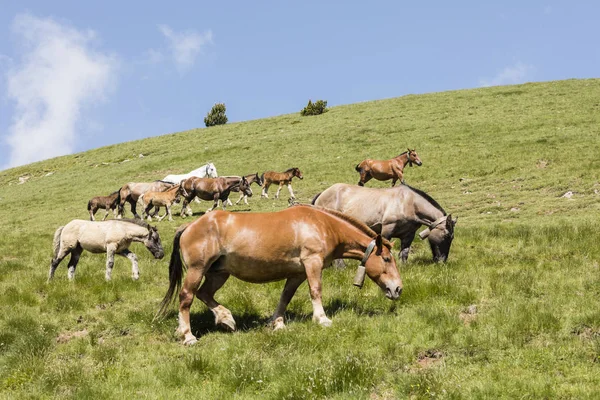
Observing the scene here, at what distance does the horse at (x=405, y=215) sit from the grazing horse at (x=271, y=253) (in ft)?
12.6

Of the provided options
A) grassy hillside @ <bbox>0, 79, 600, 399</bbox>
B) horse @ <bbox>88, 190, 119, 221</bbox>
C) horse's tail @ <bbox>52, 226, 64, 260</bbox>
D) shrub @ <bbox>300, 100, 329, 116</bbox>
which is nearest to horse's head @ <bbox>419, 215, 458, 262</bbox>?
grassy hillside @ <bbox>0, 79, 600, 399</bbox>

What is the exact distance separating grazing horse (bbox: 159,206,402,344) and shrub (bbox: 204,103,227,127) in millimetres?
77095

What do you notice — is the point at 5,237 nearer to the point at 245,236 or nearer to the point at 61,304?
the point at 61,304

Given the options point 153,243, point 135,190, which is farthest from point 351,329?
point 135,190

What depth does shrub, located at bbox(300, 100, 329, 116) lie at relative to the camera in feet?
212

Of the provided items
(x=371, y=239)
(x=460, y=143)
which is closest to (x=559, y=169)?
(x=460, y=143)

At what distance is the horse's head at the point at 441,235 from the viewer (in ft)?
40.9

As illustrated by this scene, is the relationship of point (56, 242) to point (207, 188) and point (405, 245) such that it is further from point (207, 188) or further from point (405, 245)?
point (207, 188)

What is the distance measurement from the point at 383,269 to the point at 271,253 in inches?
75.6

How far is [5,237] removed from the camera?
72.6 feet

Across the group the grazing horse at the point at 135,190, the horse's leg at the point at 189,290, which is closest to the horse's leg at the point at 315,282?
the horse's leg at the point at 189,290

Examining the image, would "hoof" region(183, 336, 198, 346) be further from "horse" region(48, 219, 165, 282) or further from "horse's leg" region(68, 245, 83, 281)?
"horse's leg" region(68, 245, 83, 281)

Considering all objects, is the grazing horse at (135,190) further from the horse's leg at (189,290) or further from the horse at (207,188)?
the horse's leg at (189,290)

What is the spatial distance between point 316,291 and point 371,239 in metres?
1.38
